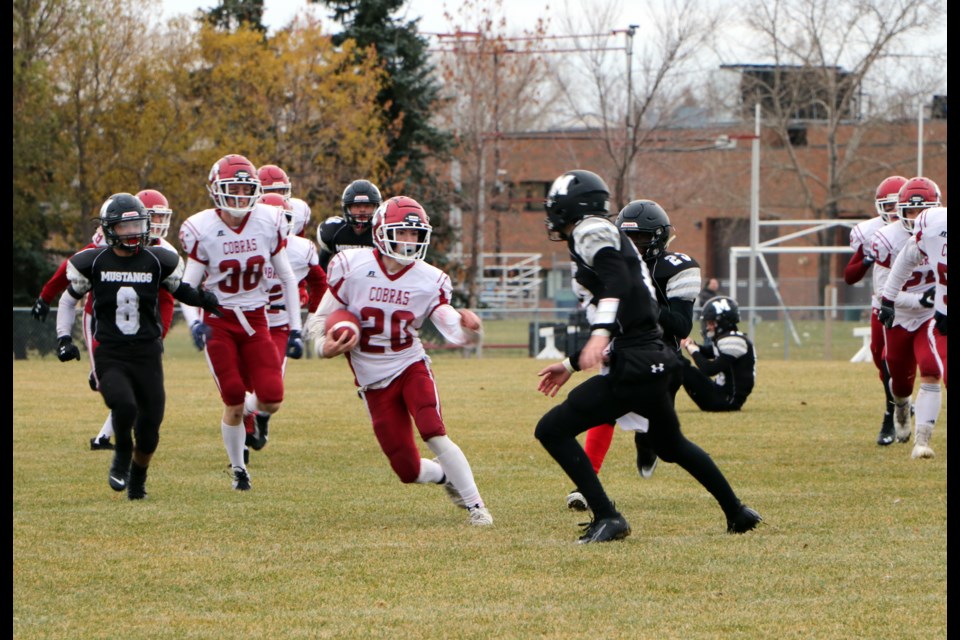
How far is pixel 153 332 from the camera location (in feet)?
28.0

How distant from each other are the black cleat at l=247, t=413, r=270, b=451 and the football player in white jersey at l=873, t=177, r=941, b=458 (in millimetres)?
4846

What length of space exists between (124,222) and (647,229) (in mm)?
3192

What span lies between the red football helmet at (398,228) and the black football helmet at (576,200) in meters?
0.96

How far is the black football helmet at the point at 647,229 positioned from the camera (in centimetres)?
750

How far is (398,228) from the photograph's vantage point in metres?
7.41

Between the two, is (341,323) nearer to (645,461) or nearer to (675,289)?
(675,289)

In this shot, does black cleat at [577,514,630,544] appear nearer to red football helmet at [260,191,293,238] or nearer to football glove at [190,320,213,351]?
football glove at [190,320,213,351]

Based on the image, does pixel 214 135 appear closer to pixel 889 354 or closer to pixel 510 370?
pixel 510 370

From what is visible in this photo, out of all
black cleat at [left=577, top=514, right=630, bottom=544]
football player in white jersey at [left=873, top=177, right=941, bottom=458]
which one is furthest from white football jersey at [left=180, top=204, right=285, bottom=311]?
football player in white jersey at [left=873, top=177, right=941, bottom=458]

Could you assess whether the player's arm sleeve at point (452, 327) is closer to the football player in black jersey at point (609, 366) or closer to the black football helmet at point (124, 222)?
the football player in black jersey at point (609, 366)

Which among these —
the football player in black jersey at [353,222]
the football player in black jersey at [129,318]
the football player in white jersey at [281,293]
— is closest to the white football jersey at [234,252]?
the football player in black jersey at [129,318]

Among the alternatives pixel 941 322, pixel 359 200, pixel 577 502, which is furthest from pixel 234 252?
pixel 941 322

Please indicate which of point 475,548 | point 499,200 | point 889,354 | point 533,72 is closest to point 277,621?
point 475,548

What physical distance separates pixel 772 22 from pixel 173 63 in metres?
17.8
